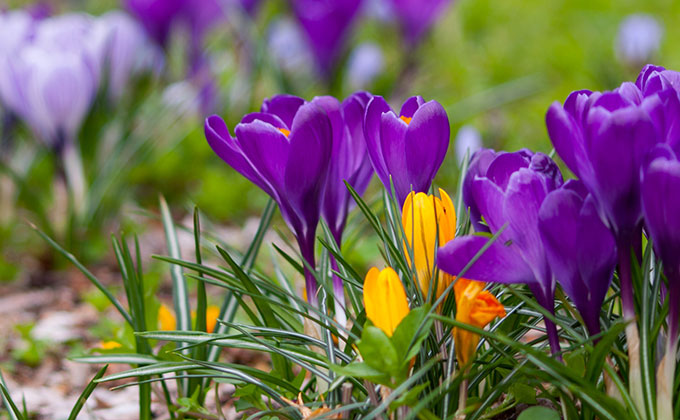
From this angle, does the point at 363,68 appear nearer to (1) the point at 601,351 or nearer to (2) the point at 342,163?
(2) the point at 342,163

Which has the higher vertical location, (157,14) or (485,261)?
(157,14)

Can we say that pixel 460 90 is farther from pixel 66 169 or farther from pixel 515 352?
pixel 515 352

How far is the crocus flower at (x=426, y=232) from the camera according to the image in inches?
36.3

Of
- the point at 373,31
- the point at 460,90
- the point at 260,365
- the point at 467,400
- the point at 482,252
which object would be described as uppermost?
the point at 373,31

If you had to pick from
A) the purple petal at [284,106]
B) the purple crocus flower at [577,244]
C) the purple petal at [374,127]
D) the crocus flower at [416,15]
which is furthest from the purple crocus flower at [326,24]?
the purple crocus flower at [577,244]

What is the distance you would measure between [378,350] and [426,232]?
0.19m

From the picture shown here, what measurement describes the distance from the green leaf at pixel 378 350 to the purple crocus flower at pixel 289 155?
0.78ft

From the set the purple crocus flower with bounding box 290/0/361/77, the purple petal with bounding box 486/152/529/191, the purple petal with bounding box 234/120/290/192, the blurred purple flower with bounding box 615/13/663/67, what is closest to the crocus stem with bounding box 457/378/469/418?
the purple petal with bounding box 486/152/529/191

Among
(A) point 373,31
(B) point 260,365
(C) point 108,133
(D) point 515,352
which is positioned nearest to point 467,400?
(D) point 515,352

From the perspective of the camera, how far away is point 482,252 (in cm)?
80

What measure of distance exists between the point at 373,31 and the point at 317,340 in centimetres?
485

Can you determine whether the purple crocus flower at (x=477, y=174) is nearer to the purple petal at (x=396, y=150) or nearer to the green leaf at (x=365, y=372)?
the purple petal at (x=396, y=150)

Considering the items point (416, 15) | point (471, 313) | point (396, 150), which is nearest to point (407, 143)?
point (396, 150)

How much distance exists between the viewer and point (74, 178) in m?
2.37
